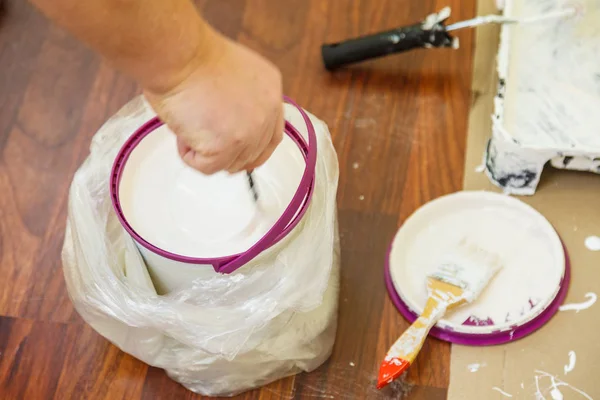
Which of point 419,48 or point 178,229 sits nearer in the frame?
point 178,229

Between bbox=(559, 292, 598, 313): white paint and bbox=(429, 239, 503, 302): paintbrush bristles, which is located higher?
bbox=(429, 239, 503, 302): paintbrush bristles

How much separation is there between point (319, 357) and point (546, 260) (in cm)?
29

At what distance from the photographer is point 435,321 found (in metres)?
0.71

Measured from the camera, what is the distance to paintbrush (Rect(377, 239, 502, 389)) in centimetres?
69

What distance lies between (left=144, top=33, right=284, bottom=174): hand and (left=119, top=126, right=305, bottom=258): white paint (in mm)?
159

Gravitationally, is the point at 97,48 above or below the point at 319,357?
above

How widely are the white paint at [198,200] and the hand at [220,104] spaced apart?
16 centimetres

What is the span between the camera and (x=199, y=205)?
619 mm

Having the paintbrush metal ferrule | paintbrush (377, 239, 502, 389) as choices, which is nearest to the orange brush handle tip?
paintbrush (377, 239, 502, 389)

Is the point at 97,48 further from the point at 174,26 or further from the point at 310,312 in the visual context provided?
the point at 310,312

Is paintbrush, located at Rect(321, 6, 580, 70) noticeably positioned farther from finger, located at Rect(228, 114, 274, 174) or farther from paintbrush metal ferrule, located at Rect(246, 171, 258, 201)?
finger, located at Rect(228, 114, 274, 174)

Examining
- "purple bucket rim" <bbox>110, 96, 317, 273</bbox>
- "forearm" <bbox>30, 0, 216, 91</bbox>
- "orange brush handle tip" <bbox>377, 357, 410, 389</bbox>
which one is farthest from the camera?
"orange brush handle tip" <bbox>377, 357, 410, 389</bbox>

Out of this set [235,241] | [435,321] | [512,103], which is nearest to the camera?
[235,241]

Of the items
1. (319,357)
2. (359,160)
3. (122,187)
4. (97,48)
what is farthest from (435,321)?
(97,48)
